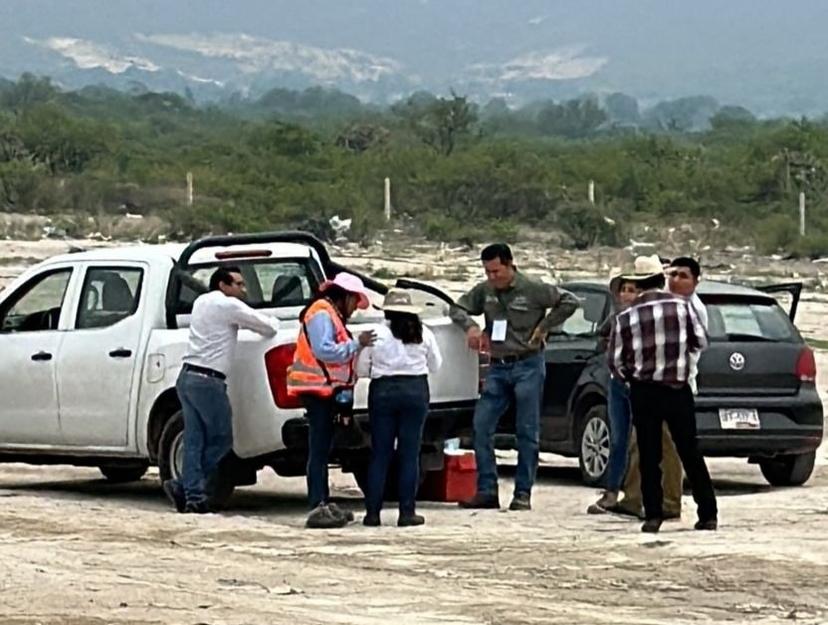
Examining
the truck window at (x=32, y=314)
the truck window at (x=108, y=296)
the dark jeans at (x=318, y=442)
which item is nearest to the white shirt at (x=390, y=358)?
the dark jeans at (x=318, y=442)

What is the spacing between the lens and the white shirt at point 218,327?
13.5 meters

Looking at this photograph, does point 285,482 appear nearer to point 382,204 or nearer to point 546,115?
point 382,204

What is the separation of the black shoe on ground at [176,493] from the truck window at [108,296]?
1.24 metres

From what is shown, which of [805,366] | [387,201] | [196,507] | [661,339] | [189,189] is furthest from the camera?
[189,189]

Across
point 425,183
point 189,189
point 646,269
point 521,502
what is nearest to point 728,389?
point 521,502

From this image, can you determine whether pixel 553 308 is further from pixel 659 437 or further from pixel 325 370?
pixel 325 370

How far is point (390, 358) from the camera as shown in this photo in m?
13.1

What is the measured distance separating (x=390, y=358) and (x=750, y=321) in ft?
12.2

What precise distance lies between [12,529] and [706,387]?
505 cm

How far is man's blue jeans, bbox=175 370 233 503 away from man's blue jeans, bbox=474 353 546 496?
1645 millimetres

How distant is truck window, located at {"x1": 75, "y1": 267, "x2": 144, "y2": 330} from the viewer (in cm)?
1476

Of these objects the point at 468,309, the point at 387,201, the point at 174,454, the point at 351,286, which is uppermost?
the point at 351,286

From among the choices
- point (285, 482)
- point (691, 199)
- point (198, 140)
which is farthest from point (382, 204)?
point (285, 482)

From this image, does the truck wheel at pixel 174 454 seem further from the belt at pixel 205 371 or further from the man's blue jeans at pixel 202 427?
the belt at pixel 205 371
